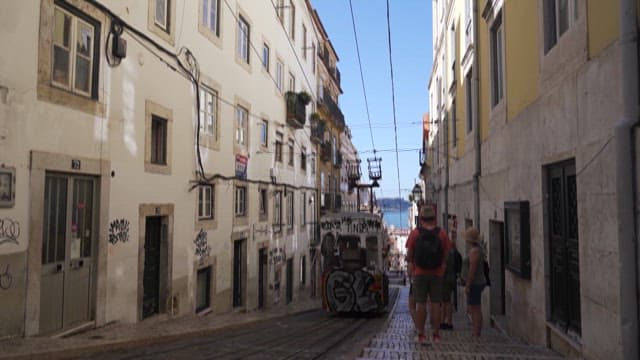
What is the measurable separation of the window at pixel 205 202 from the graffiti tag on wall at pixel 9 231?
610cm

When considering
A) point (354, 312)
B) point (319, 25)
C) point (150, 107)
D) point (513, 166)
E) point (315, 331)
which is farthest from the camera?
point (319, 25)

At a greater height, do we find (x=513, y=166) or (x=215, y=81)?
(x=215, y=81)

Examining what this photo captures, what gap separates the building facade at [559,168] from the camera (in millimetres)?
4391

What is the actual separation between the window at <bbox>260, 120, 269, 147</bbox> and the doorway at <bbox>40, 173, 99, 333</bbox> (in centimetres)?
1029

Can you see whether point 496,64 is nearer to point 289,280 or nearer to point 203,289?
point 203,289

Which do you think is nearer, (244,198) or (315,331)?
(315,331)

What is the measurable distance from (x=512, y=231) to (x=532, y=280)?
134 cm

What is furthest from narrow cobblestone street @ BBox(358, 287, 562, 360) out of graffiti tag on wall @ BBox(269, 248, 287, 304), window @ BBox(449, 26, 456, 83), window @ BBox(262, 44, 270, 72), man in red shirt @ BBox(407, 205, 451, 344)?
window @ BBox(262, 44, 270, 72)

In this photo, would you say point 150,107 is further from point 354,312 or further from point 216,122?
point 354,312

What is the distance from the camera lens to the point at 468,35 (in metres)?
13.7

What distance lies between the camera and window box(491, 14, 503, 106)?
10750mm

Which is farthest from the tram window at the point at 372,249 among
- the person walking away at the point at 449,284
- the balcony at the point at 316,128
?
the balcony at the point at 316,128

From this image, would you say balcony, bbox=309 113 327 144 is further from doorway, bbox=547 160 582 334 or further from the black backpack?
the black backpack

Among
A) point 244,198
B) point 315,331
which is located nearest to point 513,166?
point 315,331
